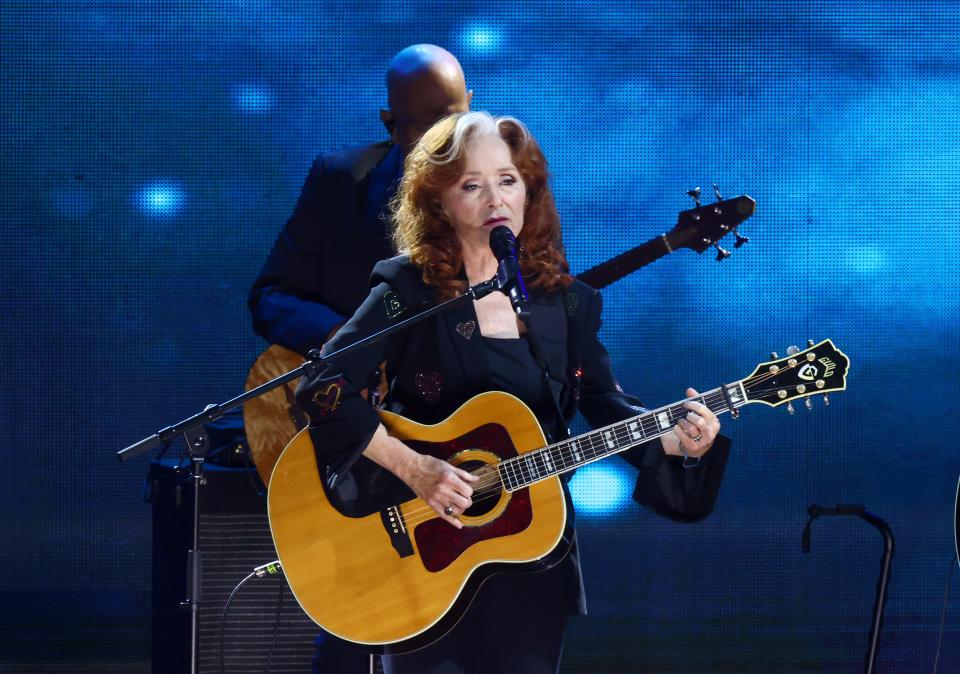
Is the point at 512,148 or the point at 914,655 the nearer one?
the point at 512,148

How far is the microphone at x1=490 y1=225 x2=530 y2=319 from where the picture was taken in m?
2.16

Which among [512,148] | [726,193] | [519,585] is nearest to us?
[519,585]

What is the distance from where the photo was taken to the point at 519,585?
2.27 m

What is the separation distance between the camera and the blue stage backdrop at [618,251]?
15.5ft

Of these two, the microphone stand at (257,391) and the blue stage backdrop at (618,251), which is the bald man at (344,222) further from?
the blue stage backdrop at (618,251)

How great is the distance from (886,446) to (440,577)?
2.99 metres

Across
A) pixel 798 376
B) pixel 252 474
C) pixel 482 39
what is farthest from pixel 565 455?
pixel 482 39

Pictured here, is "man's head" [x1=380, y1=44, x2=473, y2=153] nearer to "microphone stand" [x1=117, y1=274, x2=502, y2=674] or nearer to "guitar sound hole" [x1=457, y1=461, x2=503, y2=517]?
"microphone stand" [x1=117, y1=274, x2=502, y2=674]

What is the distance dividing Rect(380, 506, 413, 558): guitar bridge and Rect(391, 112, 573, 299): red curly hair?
0.47 metres

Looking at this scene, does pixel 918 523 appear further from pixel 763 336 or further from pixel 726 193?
pixel 726 193

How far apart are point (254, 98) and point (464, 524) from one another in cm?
289

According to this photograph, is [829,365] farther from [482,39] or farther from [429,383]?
[482,39]

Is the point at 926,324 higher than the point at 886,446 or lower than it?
higher

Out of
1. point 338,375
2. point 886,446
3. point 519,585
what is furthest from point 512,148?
point 886,446
